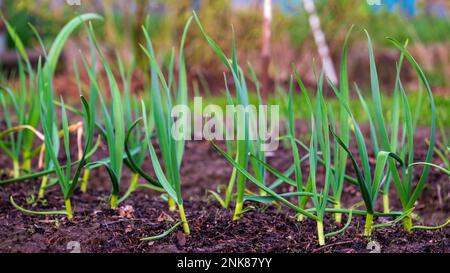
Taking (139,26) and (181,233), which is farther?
(139,26)

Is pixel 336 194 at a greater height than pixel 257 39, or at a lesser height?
lesser

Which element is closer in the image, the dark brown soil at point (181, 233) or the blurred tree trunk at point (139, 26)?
the dark brown soil at point (181, 233)

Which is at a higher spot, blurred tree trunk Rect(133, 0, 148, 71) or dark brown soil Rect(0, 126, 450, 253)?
blurred tree trunk Rect(133, 0, 148, 71)

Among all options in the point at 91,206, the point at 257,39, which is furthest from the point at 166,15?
the point at 91,206

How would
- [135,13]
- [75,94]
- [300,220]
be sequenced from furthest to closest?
[135,13] → [75,94] → [300,220]

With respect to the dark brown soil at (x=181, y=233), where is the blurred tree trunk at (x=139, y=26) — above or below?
above

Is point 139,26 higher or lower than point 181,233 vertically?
higher

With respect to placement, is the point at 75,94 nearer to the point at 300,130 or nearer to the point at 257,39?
the point at 257,39

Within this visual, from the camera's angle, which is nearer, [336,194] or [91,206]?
[336,194]

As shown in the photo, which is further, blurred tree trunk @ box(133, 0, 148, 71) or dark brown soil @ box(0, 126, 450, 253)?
blurred tree trunk @ box(133, 0, 148, 71)
